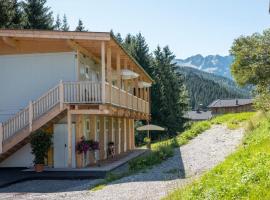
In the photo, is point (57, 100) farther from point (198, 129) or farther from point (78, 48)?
point (198, 129)

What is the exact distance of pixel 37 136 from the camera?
826 inches

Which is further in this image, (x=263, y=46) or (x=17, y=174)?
(x=263, y=46)

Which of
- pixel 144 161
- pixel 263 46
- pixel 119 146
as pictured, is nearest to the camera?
pixel 144 161

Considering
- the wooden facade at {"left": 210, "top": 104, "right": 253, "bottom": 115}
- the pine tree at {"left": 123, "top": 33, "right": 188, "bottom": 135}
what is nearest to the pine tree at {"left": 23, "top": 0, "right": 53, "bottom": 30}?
the pine tree at {"left": 123, "top": 33, "right": 188, "bottom": 135}

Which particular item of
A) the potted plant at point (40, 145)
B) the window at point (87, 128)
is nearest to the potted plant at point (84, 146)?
the potted plant at point (40, 145)

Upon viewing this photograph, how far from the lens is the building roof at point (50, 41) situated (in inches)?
846

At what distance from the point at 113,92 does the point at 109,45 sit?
212 cm

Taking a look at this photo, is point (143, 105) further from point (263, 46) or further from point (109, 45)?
point (109, 45)

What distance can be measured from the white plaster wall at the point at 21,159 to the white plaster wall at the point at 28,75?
1816 millimetres

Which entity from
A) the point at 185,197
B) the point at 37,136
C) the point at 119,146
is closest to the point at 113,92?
the point at 37,136

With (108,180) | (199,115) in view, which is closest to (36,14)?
(108,180)

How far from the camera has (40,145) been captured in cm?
2111

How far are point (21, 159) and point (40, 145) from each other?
3198mm

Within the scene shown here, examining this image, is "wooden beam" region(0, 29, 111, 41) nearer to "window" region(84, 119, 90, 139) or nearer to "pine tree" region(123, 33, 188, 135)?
"window" region(84, 119, 90, 139)
